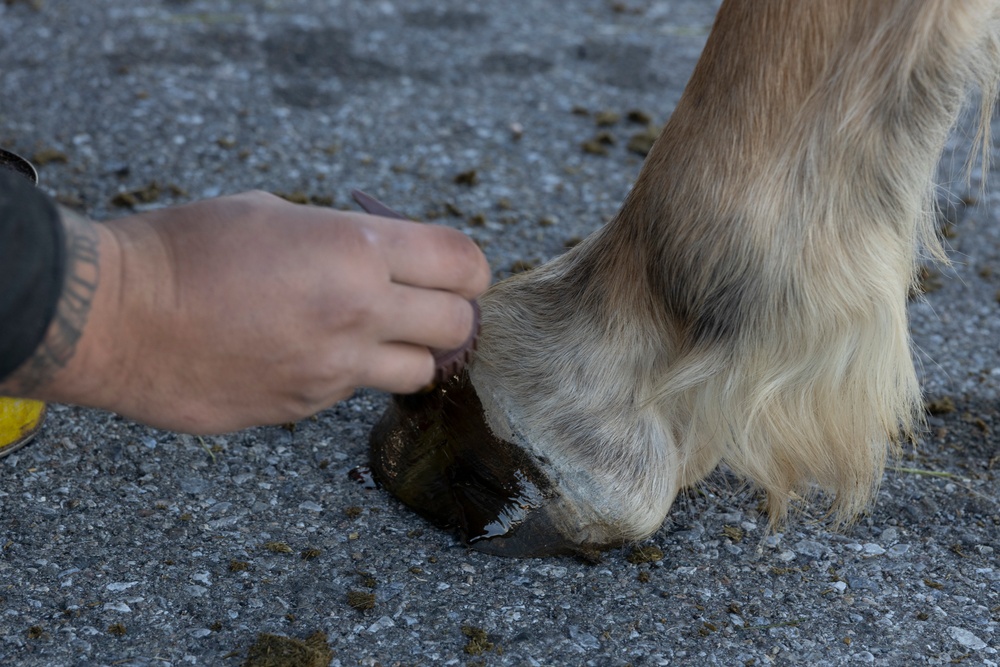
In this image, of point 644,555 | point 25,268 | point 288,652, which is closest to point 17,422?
point 288,652

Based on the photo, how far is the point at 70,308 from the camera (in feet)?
2.73

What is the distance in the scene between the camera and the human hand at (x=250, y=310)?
0.87m

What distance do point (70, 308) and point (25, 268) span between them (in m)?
0.05

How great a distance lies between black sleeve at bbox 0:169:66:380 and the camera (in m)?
0.78

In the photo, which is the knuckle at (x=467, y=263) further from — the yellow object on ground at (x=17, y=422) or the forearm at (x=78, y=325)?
the yellow object on ground at (x=17, y=422)

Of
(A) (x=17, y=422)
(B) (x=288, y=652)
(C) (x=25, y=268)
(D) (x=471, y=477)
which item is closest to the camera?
(C) (x=25, y=268)

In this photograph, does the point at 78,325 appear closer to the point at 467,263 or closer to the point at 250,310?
the point at 250,310

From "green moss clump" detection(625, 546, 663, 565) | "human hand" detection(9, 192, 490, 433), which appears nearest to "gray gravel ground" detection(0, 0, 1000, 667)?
"green moss clump" detection(625, 546, 663, 565)

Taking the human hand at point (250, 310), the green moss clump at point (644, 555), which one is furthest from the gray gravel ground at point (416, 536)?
the human hand at point (250, 310)

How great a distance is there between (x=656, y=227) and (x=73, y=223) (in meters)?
0.57

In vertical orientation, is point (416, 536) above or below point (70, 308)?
below

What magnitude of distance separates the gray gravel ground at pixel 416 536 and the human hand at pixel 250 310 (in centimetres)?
33

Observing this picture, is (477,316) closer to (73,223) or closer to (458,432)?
(458,432)

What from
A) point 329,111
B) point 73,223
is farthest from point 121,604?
point 329,111
